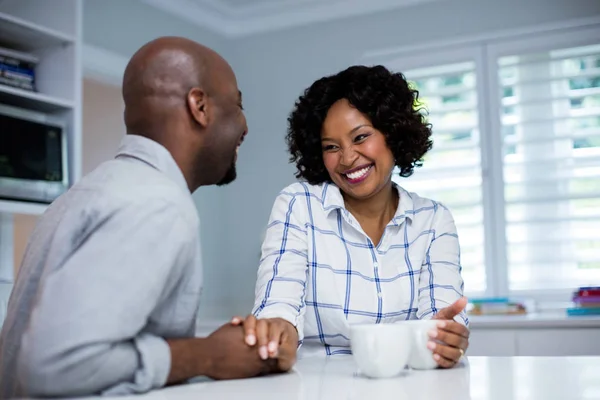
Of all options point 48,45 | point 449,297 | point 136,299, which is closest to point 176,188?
point 136,299

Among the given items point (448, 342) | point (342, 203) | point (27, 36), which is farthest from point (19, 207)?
point (448, 342)

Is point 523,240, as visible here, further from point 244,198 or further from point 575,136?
point 244,198

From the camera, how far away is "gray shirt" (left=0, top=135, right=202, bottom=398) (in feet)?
2.55

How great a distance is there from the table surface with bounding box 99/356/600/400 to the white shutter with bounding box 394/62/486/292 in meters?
2.60

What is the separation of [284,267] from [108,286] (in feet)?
2.69

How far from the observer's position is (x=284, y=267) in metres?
1.59

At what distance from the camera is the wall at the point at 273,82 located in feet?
13.5

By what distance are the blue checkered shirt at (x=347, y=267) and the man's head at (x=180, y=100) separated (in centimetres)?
58

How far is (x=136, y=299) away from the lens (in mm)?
809

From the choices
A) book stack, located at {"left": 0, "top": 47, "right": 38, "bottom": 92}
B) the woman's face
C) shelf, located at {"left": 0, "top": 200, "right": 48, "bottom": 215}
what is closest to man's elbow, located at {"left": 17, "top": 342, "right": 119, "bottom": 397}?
the woman's face

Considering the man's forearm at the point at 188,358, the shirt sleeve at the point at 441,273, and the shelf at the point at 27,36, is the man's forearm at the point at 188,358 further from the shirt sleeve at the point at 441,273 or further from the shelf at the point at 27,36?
the shelf at the point at 27,36

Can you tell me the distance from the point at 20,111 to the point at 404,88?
1575 mm

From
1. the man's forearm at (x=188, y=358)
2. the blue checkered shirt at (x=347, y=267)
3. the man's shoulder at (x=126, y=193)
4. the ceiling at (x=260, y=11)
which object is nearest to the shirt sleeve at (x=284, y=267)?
the blue checkered shirt at (x=347, y=267)

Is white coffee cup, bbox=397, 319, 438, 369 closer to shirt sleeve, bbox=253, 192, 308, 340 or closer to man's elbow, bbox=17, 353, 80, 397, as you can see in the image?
shirt sleeve, bbox=253, 192, 308, 340
